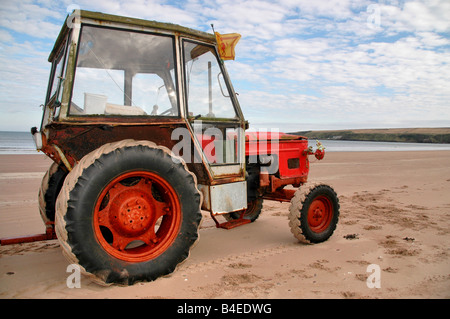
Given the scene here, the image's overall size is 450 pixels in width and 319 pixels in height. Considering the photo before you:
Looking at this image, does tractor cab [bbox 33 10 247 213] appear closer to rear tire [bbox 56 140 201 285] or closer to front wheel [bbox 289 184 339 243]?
rear tire [bbox 56 140 201 285]

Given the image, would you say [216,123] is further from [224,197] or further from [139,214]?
[139,214]

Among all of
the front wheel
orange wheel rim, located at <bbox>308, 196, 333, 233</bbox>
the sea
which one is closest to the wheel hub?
the front wheel

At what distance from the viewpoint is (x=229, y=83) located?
3.73m

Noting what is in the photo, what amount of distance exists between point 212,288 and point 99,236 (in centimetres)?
105

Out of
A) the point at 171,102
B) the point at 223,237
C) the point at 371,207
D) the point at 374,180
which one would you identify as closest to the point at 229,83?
the point at 171,102

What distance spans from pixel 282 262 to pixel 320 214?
107 centimetres

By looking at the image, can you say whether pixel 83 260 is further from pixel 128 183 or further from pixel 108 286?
pixel 128 183

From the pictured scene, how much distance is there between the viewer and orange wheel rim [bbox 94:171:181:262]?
9.49ft

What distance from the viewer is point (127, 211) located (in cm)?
295

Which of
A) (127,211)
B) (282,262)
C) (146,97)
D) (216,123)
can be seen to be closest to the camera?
(127,211)

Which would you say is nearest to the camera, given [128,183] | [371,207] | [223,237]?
[128,183]

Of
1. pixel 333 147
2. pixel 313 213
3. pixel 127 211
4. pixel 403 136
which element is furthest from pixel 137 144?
pixel 403 136

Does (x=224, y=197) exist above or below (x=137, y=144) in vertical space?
below

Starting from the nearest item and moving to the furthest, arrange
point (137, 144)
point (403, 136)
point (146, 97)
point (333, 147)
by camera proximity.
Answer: point (137, 144) → point (146, 97) → point (333, 147) → point (403, 136)
